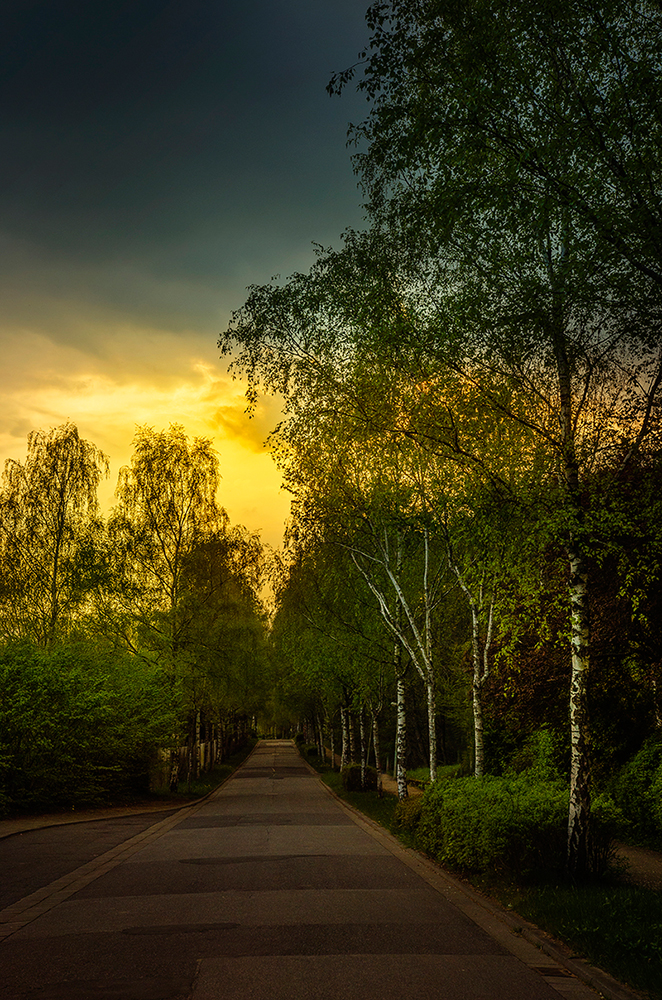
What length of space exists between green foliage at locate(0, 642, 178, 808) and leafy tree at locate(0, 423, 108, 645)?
812 cm

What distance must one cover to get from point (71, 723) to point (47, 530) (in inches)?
573

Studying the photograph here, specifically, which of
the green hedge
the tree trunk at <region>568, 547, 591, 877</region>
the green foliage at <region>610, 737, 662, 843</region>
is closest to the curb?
the green hedge

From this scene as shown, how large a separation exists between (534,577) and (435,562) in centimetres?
1624

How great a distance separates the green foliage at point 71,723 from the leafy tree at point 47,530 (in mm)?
8123

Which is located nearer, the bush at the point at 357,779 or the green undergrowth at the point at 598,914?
the green undergrowth at the point at 598,914

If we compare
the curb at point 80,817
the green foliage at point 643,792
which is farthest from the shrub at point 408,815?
the curb at point 80,817

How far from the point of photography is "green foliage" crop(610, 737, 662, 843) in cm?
1619

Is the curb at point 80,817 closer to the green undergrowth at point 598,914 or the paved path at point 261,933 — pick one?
the paved path at point 261,933

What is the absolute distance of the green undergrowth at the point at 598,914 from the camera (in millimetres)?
6789

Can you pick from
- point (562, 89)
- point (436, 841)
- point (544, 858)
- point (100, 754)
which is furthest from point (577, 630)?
point (100, 754)

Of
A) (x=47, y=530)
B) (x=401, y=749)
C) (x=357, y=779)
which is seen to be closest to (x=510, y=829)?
(x=401, y=749)

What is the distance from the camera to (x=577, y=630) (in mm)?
10781

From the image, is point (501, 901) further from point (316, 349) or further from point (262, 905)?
point (316, 349)

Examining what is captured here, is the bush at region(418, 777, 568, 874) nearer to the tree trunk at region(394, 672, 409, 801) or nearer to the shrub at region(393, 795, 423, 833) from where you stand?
the shrub at region(393, 795, 423, 833)
